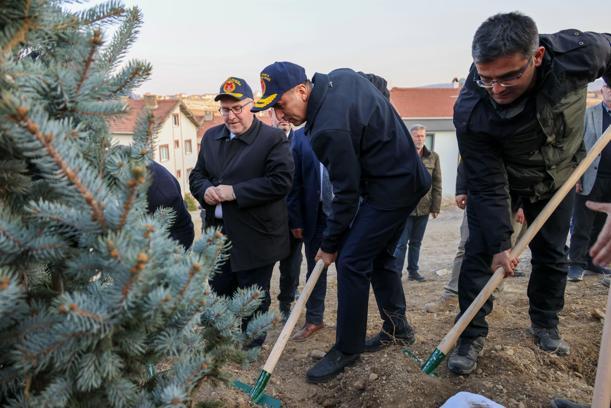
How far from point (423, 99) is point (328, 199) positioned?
27.1 metres

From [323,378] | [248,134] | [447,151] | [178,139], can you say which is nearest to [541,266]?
[323,378]

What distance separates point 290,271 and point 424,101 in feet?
87.4

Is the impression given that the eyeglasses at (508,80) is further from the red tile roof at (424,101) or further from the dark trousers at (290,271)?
the red tile roof at (424,101)

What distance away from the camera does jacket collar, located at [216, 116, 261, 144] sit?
3670 millimetres

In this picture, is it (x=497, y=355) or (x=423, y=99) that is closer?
(x=497, y=355)

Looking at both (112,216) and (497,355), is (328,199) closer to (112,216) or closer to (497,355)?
(497,355)

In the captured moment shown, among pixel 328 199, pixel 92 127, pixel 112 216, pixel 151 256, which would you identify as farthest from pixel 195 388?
pixel 328 199

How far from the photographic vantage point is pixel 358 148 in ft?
9.75

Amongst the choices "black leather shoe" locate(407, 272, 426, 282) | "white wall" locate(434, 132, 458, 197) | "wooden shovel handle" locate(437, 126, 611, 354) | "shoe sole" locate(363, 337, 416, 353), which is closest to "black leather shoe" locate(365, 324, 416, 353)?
"shoe sole" locate(363, 337, 416, 353)

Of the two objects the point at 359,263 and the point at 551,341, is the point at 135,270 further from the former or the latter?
the point at 551,341

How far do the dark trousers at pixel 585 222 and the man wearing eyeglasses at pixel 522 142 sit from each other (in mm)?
2464

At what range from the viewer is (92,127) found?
1.47 meters

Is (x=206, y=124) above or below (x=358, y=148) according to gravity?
below

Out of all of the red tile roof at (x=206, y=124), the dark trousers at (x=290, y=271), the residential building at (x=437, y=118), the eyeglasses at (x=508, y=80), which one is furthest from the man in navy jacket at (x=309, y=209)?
the red tile roof at (x=206, y=124)
